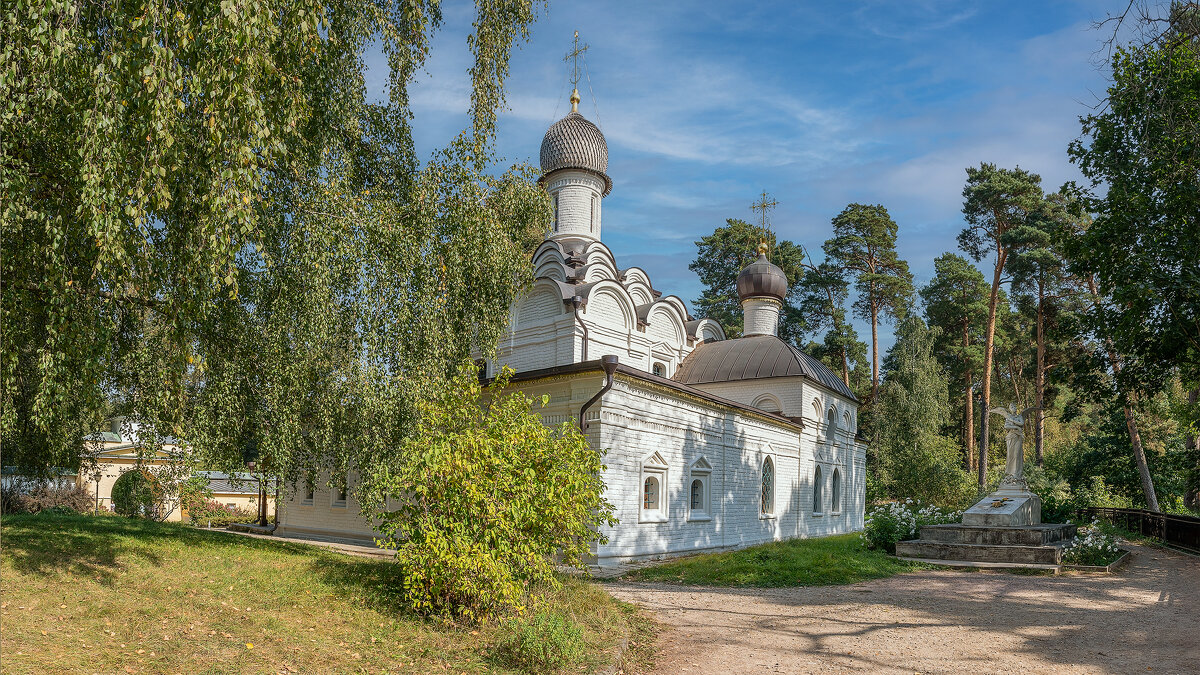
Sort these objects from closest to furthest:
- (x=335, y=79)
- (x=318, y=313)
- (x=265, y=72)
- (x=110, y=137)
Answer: (x=110, y=137)
(x=265, y=72)
(x=318, y=313)
(x=335, y=79)

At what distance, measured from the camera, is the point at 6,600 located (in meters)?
6.03

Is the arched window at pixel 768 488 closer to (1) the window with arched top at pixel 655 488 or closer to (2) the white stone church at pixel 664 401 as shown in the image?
(2) the white stone church at pixel 664 401

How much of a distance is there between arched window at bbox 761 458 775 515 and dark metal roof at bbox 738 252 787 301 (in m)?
6.78

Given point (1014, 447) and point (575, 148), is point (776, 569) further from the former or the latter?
point (575, 148)

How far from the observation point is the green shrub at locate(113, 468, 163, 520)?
1922 cm

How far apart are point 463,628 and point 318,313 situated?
11.1 ft

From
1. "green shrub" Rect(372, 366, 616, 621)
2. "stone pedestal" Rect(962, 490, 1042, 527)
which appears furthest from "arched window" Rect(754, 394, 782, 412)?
"green shrub" Rect(372, 366, 616, 621)

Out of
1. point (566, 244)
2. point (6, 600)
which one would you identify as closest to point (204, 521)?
point (566, 244)

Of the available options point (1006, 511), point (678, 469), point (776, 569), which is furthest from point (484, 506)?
point (1006, 511)

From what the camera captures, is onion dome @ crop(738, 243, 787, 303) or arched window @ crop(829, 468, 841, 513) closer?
arched window @ crop(829, 468, 841, 513)

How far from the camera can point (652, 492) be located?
14.0 metres

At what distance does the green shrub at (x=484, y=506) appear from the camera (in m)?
6.49

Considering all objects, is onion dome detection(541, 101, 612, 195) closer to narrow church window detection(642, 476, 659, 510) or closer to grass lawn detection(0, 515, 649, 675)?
narrow church window detection(642, 476, 659, 510)

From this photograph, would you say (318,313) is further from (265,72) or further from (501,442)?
(265,72)
